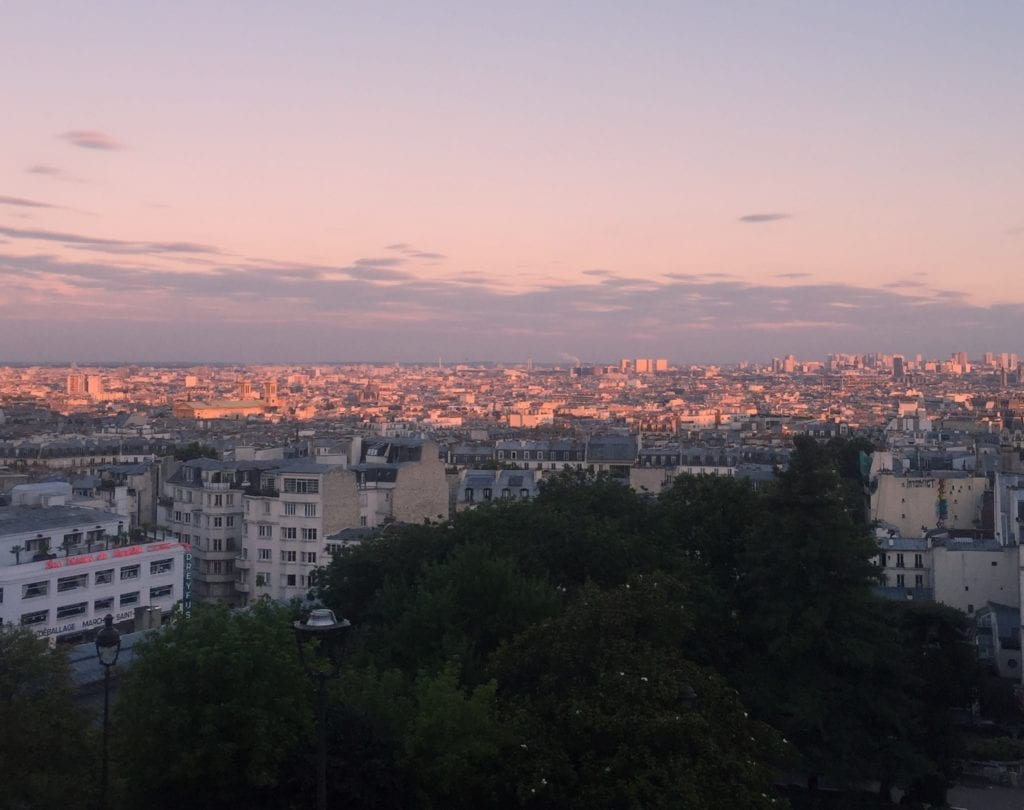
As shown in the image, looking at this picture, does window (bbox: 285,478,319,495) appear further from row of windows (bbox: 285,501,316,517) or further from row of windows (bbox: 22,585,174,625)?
row of windows (bbox: 22,585,174,625)

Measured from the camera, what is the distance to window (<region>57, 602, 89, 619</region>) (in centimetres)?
3581

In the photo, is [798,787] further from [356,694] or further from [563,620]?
[356,694]

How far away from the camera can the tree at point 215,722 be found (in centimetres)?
Result: 1756

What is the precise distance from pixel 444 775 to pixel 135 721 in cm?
458

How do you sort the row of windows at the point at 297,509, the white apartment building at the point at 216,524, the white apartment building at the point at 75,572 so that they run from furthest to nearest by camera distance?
the white apartment building at the point at 216,524 → the row of windows at the point at 297,509 → the white apartment building at the point at 75,572

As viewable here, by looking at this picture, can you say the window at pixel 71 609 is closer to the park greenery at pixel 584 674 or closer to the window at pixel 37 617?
the window at pixel 37 617

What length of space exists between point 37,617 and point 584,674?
70.6ft

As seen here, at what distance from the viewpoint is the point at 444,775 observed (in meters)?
17.9

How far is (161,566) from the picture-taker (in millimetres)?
39031

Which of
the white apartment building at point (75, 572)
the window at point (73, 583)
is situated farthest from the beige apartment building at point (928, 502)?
the window at point (73, 583)

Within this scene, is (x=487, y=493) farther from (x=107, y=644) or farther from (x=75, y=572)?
(x=107, y=644)

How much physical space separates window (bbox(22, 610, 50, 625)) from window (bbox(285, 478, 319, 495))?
39.2ft

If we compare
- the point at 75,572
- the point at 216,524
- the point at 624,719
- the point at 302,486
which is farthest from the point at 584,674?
the point at 216,524

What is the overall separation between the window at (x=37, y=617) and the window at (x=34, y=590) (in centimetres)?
50
